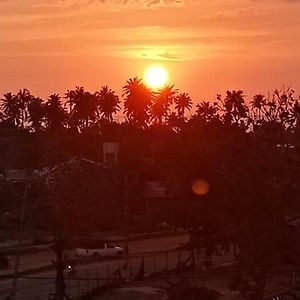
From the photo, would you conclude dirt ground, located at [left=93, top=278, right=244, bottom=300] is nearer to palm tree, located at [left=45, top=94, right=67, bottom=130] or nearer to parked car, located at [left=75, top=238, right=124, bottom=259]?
parked car, located at [left=75, top=238, right=124, bottom=259]

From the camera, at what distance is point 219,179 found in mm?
17703

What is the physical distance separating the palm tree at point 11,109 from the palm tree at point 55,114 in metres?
4.50

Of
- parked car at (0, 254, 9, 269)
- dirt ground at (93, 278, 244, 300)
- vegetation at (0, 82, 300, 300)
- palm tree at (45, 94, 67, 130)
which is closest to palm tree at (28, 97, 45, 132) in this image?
palm tree at (45, 94, 67, 130)

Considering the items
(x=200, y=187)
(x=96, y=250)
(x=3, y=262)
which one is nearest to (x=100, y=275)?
(x=3, y=262)

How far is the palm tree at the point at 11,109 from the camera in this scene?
288 ft

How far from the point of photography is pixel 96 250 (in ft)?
129

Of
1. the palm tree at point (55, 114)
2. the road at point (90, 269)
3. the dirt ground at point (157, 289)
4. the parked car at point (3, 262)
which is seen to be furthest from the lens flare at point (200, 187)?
the palm tree at point (55, 114)

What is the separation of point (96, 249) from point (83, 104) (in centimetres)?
4821

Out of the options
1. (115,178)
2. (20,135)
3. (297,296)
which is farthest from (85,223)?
(20,135)

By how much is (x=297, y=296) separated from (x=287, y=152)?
4071 millimetres

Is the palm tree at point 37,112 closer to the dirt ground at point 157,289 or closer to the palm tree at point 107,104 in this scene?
the palm tree at point 107,104

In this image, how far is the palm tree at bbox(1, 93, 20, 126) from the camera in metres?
87.8

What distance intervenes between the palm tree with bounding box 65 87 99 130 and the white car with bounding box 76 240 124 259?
148 ft

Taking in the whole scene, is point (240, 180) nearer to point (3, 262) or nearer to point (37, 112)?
point (3, 262)
